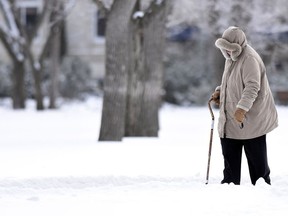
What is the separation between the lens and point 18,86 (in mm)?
23516

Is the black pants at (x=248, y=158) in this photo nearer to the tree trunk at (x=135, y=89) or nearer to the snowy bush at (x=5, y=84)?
the tree trunk at (x=135, y=89)

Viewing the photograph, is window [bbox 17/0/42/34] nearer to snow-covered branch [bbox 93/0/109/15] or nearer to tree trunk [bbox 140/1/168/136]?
tree trunk [bbox 140/1/168/136]

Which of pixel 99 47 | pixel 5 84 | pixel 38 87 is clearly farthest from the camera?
pixel 99 47

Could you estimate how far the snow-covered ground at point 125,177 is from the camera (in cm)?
621

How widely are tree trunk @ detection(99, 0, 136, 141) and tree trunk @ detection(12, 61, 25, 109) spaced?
11557 millimetres

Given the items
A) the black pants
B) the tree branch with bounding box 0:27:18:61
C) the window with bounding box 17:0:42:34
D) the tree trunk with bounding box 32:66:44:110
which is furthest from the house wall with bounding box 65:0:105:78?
the black pants

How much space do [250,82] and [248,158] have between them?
0.81 meters

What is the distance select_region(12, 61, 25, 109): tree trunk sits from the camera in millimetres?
23547

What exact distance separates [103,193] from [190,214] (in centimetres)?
120

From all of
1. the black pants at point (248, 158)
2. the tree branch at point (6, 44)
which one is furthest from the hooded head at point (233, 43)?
the tree branch at point (6, 44)

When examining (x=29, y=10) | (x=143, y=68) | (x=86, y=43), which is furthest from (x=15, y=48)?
(x=143, y=68)

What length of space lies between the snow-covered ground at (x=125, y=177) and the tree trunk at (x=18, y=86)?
295 inches

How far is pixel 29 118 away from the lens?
A: 19.7 m

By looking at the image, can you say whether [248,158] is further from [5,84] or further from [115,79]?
[5,84]
